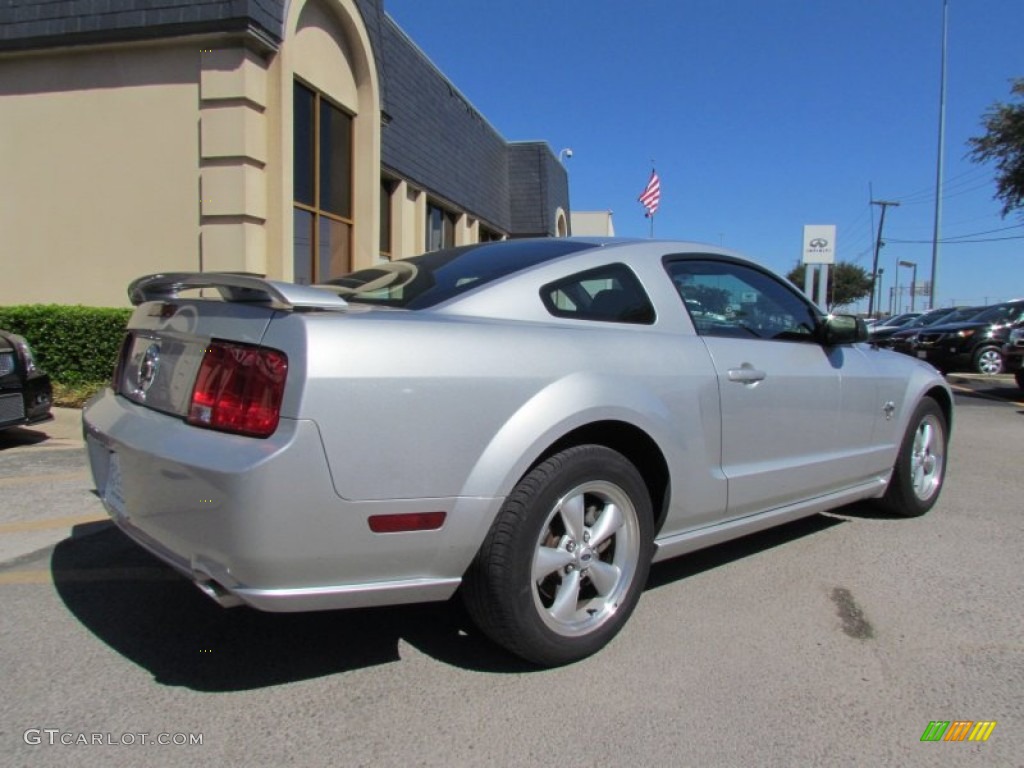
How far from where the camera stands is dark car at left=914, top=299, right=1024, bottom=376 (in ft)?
54.4

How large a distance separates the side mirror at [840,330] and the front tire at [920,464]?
969 millimetres

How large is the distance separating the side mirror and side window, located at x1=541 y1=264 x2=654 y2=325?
4.17 feet

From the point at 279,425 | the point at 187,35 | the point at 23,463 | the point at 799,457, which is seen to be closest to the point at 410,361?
the point at 279,425

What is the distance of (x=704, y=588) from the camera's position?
3.60 m

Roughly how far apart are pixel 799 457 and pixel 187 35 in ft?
26.6

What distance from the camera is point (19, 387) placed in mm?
5906

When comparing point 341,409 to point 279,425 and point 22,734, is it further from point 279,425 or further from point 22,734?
point 22,734

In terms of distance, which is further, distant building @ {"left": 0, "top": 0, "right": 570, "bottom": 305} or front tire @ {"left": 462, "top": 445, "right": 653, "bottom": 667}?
distant building @ {"left": 0, "top": 0, "right": 570, "bottom": 305}

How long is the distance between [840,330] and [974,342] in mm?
15165

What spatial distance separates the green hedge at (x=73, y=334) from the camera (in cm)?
840

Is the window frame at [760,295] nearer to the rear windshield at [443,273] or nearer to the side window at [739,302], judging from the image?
the side window at [739,302]

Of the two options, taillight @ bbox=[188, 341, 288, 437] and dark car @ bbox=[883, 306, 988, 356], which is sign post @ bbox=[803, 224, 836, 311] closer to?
dark car @ bbox=[883, 306, 988, 356]
